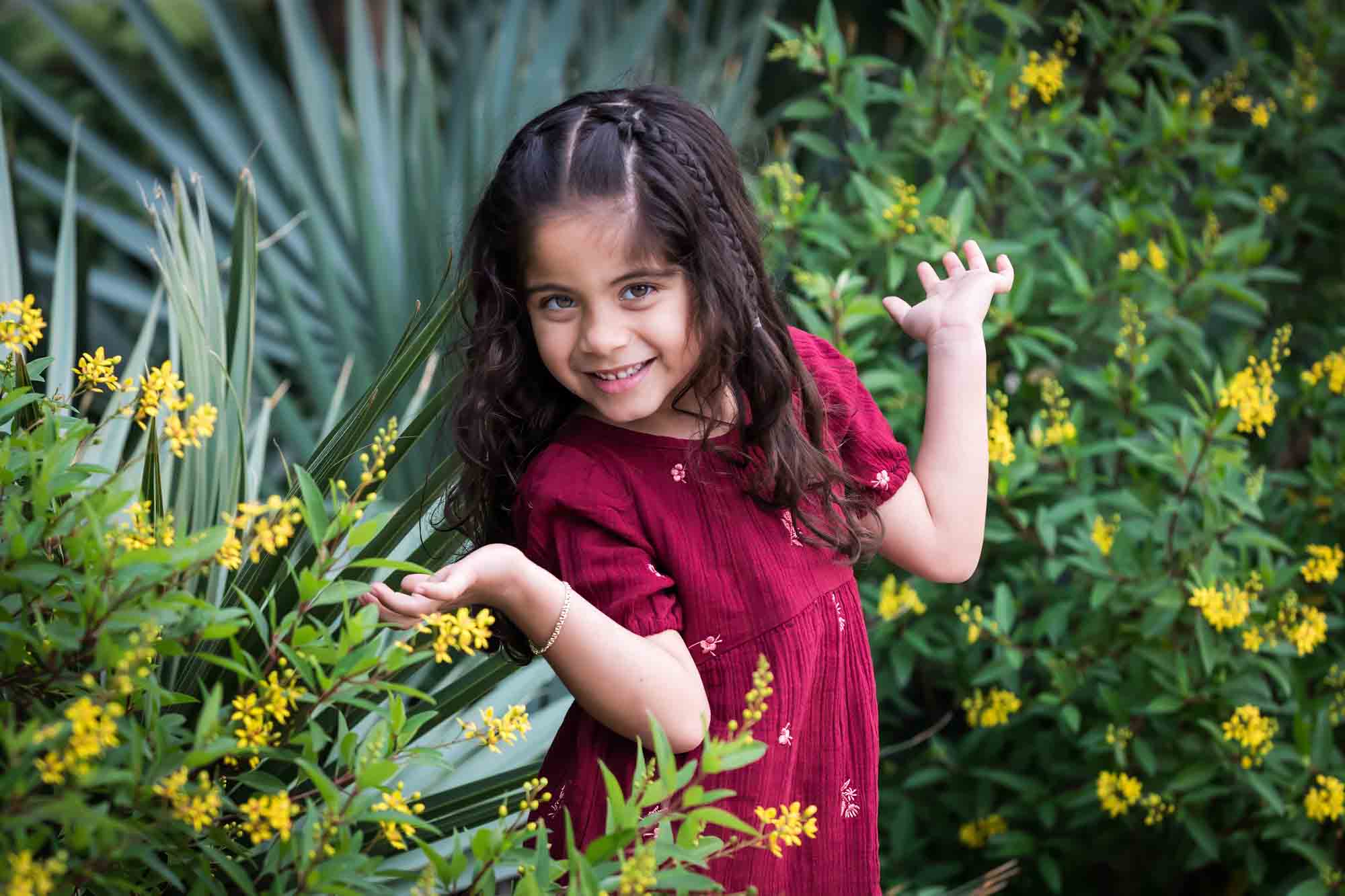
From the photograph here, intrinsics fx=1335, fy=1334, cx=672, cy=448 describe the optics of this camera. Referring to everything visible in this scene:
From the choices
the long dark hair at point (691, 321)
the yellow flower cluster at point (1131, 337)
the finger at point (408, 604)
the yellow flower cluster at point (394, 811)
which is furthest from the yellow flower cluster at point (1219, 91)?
the yellow flower cluster at point (394, 811)

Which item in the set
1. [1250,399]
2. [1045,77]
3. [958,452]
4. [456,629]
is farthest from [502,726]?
[1045,77]

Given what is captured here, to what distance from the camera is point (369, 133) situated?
115 inches

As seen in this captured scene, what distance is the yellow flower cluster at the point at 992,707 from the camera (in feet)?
6.59

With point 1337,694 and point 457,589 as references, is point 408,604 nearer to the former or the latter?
point 457,589

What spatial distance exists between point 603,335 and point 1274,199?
5.76 feet

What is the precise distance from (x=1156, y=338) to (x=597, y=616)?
1408 mm

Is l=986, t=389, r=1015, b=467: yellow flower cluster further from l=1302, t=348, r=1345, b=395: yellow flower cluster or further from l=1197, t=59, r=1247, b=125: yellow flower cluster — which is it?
l=1197, t=59, r=1247, b=125: yellow flower cluster

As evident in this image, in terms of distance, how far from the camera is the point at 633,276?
1139mm

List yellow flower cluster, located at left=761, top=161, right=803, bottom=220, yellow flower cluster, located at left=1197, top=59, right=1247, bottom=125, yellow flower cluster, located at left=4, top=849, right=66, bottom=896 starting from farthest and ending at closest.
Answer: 1. yellow flower cluster, located at left=1197, top=59, right=1247, bottom=125
2. yellow flower cluster, located at left=761, top=161, right=803, bottom=220
3. yellow flower cluster, located at left=4, top=849, right=66, bottom=896

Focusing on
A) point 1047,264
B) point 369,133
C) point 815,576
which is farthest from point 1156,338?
point 369,133

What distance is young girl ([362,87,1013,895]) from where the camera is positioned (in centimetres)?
113

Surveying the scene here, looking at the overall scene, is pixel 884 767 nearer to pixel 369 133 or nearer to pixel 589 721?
pixel 589 721

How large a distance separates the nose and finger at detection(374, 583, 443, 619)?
10.2 inches

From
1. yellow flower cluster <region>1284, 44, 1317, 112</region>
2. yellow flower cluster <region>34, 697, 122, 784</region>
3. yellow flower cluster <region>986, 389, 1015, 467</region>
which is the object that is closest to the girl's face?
yellow flower cluster <region>34, 697, 122, 784</region>
